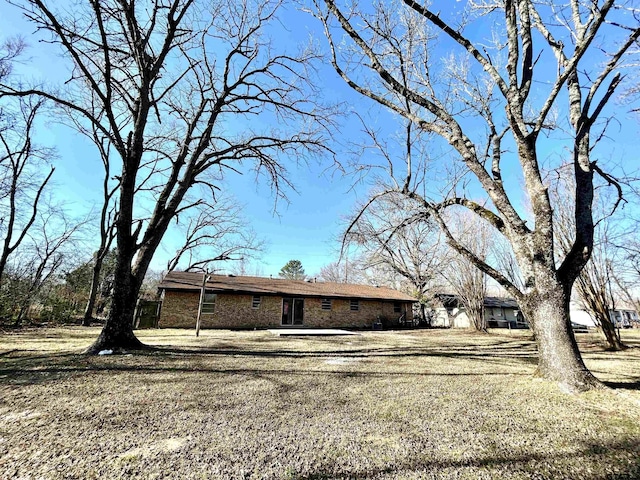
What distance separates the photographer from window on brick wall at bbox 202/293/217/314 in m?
16.1

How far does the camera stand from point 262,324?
17094 millimetres

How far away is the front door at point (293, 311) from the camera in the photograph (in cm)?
1844

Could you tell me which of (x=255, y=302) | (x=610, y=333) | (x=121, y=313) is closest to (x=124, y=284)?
(x=121, y=313)

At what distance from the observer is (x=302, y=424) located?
9.48 feet

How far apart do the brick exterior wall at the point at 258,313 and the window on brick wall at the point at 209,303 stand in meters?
0.17

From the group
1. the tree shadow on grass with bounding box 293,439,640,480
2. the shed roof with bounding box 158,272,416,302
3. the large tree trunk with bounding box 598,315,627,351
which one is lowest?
the tree shadow on grass with bounding box 293,439,640,480

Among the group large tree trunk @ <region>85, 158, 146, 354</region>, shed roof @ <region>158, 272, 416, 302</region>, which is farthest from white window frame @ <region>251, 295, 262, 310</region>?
large tree trunk @ <region>85, 158, 146, 354</region>

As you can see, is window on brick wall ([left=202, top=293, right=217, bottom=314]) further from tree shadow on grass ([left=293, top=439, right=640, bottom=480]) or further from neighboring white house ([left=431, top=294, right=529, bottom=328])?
neighboring white house ([left=431, top=294, right=529, bottom=328])

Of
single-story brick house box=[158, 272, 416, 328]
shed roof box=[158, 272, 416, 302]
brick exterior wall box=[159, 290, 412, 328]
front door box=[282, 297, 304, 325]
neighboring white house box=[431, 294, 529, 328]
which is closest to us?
brick exterior wall box=[159, 290, 412, 328]

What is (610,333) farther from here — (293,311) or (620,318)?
(620,318)

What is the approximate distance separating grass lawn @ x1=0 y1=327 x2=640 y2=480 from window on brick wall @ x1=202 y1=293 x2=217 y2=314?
11.0 meters

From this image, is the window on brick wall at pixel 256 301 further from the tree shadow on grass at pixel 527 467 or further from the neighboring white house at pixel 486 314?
the tree shadow on grass at pixel 527 467

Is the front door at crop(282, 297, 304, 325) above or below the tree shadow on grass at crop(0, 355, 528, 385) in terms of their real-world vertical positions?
above

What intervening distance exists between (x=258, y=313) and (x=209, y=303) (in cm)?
286
